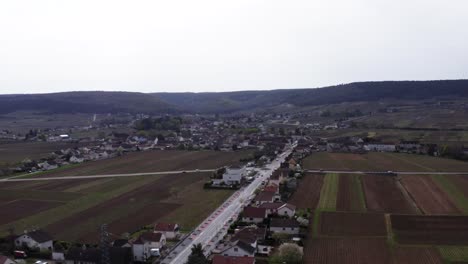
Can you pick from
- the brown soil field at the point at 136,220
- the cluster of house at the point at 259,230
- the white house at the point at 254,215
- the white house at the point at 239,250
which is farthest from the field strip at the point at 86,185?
the white house at the point at 239,250

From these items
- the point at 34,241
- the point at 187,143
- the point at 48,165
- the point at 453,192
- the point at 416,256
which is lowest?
the point at 187,143

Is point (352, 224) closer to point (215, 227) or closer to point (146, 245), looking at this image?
point (215, 227)

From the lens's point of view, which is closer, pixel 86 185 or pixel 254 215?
pixel 254 215

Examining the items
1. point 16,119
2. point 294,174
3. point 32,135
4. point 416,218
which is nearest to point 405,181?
point 294,174

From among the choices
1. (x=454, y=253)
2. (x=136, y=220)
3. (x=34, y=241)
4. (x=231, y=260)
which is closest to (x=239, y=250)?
(x=231, y=260)

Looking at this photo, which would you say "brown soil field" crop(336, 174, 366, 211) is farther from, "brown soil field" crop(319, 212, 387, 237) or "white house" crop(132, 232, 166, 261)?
"white house" crop(132, 232, 166, 261)

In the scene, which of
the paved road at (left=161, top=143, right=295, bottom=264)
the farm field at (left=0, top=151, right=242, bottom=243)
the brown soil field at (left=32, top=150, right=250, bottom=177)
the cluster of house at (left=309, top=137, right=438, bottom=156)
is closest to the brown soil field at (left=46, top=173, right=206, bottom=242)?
the farm field at (left=0, top=151, right=242, bottom=243)
